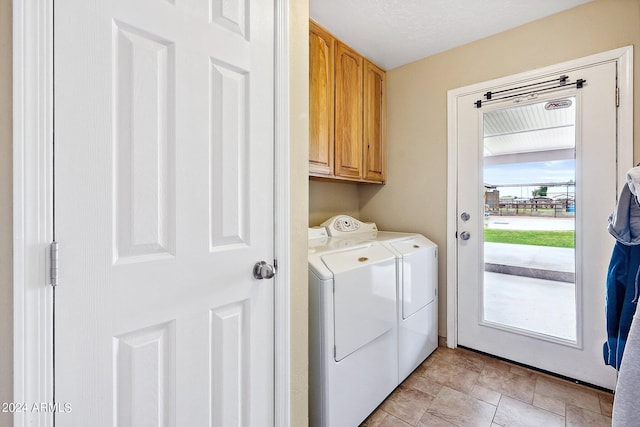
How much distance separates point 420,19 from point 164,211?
2.02 metres

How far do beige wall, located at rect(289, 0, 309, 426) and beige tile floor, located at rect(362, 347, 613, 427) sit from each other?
0.64 meters

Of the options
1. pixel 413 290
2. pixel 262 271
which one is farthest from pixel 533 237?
pixel 262 271

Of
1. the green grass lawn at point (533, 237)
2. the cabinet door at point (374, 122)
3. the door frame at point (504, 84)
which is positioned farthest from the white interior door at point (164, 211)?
the green grass lawn at point (533, 237)

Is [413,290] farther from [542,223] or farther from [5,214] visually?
[5,214]

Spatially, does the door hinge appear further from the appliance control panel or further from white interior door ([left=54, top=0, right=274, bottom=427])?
the appliance control panel

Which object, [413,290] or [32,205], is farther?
[413,290]

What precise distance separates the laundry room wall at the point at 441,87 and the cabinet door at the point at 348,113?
48 cm

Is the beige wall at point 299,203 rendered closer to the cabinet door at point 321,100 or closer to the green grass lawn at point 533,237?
the cabinet door at point 321,100

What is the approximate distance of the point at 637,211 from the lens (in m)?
1.04

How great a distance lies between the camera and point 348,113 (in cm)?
220

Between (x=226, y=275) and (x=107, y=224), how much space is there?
37cm

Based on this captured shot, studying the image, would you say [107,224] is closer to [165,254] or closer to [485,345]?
[165,254]

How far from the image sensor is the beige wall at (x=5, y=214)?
1.97 feet

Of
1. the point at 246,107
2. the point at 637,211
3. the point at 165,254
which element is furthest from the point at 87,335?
the point at 637,211
